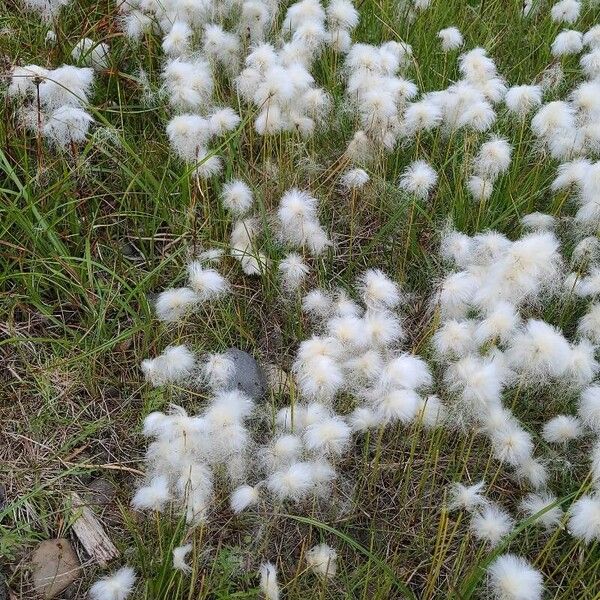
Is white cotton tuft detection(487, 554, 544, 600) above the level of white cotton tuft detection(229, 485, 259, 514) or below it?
above

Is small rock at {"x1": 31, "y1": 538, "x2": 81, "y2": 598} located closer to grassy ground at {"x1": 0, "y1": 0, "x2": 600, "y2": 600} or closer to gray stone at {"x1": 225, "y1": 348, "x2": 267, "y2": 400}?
grassy ground at {"x1": 0, "y1": 0, "x2": 600, "y2": 600}

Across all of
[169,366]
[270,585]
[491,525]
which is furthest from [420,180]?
[270,585]

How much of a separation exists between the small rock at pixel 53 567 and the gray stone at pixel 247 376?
0.66 m

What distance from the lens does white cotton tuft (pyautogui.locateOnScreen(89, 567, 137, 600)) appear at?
186cm

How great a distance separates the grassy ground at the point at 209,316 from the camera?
2.04m

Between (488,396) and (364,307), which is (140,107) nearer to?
(364,307)

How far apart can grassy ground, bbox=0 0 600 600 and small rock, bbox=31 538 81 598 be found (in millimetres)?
35

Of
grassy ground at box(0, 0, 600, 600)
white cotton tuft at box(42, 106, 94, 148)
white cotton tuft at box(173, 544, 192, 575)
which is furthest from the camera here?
white cotton tuft at box(42, 106, 94, 148)

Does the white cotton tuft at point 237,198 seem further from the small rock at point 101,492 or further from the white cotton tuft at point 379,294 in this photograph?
the small rock at point 101,492

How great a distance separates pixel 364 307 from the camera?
2.61 meters

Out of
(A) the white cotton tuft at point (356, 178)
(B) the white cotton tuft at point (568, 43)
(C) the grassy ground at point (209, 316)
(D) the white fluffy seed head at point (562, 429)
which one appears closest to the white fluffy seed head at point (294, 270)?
(C) the grassy ground at point (209, 316)

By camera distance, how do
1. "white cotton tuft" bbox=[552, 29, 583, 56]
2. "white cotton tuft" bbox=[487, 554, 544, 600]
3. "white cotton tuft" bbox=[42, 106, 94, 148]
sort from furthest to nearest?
"white cotton tuft" bbox=[552, 29, 583, 56], "white cotton tuft" bbox=[42, 106, 94, 148], "white cotton tuft" bbox=[487, 554, 544, 600]

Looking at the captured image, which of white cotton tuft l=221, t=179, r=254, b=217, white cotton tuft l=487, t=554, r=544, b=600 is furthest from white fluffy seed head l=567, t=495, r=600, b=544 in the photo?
white cotton tuft l=221, t=179, r=254, b=217

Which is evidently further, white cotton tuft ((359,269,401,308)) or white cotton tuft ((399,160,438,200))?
white cotton tuft ((399,160,438,200))
